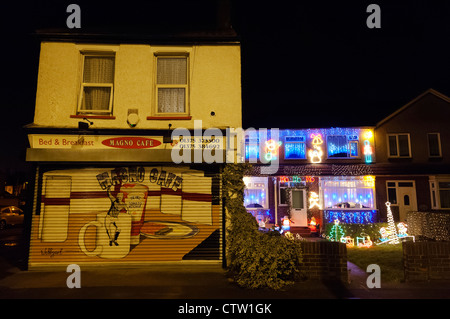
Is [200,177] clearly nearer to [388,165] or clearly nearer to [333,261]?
[333,261]

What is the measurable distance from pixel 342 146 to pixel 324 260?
43.6ft

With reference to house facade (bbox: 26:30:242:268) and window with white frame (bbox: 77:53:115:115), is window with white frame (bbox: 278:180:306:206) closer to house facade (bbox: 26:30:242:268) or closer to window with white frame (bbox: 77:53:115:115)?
house facade (bbox: 26:30:242:268)

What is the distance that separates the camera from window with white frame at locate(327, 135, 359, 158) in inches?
730

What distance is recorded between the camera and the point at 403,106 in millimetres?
18547

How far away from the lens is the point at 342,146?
18594 millimetres

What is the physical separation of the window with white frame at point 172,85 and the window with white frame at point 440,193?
1781 cm

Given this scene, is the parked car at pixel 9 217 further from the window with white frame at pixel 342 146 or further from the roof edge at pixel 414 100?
the roof edge at pixel 414 100

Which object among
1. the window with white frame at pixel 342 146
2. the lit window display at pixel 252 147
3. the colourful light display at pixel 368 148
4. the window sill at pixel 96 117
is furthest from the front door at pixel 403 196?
the window sill at pixel 96 117

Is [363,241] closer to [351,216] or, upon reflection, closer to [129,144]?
[351,216]

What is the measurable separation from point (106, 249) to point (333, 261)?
20.2ft

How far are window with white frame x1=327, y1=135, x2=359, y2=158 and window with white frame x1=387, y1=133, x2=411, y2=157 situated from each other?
7.40ft

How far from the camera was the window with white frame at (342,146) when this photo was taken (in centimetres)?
1855
